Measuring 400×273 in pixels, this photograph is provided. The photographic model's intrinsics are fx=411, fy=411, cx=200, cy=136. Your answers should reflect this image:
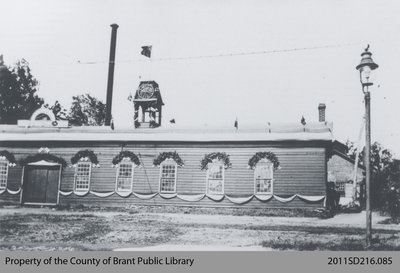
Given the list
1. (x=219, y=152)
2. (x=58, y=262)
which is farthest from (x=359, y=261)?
(x=219, y=152)

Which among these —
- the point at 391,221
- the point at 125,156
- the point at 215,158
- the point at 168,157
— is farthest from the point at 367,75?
the point at 125,156

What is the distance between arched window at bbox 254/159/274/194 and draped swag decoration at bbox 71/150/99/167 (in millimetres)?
7594

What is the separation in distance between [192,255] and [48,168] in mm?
14922

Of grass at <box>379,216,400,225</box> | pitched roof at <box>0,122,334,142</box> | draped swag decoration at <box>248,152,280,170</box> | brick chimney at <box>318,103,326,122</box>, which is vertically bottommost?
grass at <box>379,216,400,225</box>

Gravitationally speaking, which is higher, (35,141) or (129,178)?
(35,141)

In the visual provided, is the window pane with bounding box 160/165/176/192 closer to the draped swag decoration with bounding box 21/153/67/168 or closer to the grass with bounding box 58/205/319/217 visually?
the grass with bounding box 58/205/319/217

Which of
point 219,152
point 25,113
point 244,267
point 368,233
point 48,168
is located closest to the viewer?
point 244,267

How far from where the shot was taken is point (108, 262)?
730 centimetres

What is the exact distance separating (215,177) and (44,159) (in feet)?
27.9

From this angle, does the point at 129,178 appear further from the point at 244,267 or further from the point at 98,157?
the point at 244,267

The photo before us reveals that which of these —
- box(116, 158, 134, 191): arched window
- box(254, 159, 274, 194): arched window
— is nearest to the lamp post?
box(254, 159, 274, 194): arched window

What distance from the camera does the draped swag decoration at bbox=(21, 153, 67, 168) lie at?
20016mm

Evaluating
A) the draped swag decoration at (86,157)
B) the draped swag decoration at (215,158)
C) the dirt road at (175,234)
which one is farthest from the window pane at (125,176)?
the dirt road at (175,234)

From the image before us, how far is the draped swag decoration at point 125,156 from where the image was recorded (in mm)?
19359
